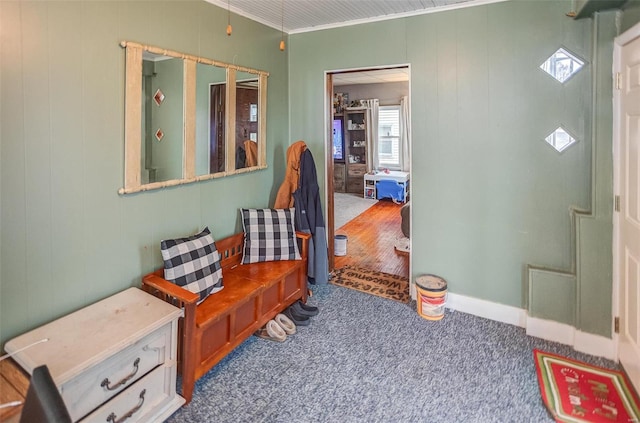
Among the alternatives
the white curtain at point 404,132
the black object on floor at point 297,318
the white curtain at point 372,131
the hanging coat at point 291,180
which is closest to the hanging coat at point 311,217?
the hanging coat at point 291,180

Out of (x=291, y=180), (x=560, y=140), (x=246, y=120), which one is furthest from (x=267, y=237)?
(x=560, y=140)

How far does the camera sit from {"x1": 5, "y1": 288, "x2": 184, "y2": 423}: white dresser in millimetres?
1533

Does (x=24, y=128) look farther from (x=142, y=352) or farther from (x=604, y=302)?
(x=604, y=302)

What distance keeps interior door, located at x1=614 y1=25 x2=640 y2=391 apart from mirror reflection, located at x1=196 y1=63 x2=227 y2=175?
2.65m

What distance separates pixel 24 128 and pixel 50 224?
474mm

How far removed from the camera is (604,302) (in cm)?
246

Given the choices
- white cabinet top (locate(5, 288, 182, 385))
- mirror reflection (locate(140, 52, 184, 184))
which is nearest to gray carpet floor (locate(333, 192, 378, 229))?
mirror reflection (locate(140, 52, 184, 184))

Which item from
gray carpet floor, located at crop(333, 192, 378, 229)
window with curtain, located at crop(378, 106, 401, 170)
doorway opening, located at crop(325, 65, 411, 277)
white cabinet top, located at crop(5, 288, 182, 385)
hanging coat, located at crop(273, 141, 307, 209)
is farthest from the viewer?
window with curtain, located at crop(378, 106, 401, 170)

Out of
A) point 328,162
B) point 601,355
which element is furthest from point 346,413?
point 328,162

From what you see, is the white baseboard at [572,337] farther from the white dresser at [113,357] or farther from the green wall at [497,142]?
the white dresser at [113,357]

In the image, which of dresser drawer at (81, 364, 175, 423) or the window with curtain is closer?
dresser drawer at (81, 364, 175, 423)

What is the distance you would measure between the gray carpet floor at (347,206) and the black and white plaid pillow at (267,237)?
291cm

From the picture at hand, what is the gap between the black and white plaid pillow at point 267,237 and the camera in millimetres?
3025

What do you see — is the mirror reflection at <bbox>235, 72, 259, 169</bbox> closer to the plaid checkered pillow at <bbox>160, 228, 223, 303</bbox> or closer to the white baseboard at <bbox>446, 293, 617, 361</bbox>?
the plaid checkered pillow at <bbox>160, 228, 223, 303</bbox>
